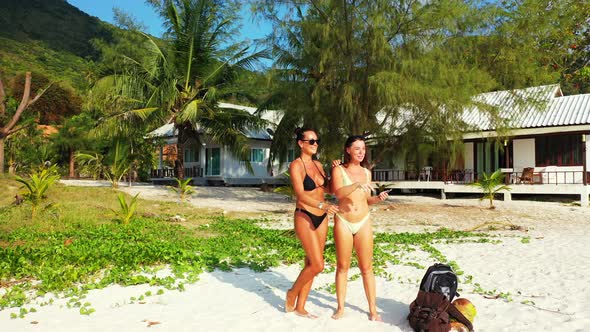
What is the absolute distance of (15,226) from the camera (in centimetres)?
1023

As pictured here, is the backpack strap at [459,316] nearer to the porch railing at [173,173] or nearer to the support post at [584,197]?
the support post at [584,197]

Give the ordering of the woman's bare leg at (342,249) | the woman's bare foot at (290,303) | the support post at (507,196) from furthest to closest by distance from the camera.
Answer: the support post at (507,196), the woman's bare foot at (290,303), the woman's bare leg at (342,249)

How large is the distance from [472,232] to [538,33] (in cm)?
940

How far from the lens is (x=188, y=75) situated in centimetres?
2117

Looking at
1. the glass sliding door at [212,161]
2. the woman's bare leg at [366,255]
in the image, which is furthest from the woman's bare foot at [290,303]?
the glass sliding door at [212,161]

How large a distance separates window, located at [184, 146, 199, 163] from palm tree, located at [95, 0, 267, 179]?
6035 millimetres

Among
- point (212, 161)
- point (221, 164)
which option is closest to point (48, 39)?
point (212, 161)

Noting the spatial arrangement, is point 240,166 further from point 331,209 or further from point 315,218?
point 331,209

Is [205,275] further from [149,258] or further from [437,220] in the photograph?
[437,220]

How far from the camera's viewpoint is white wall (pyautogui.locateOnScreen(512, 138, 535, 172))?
67.0 feet

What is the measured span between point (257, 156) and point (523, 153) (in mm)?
14287

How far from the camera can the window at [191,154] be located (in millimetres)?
28391

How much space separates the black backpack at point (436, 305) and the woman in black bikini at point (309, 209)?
95cm

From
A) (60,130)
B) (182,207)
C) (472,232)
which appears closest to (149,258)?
(472,232)
